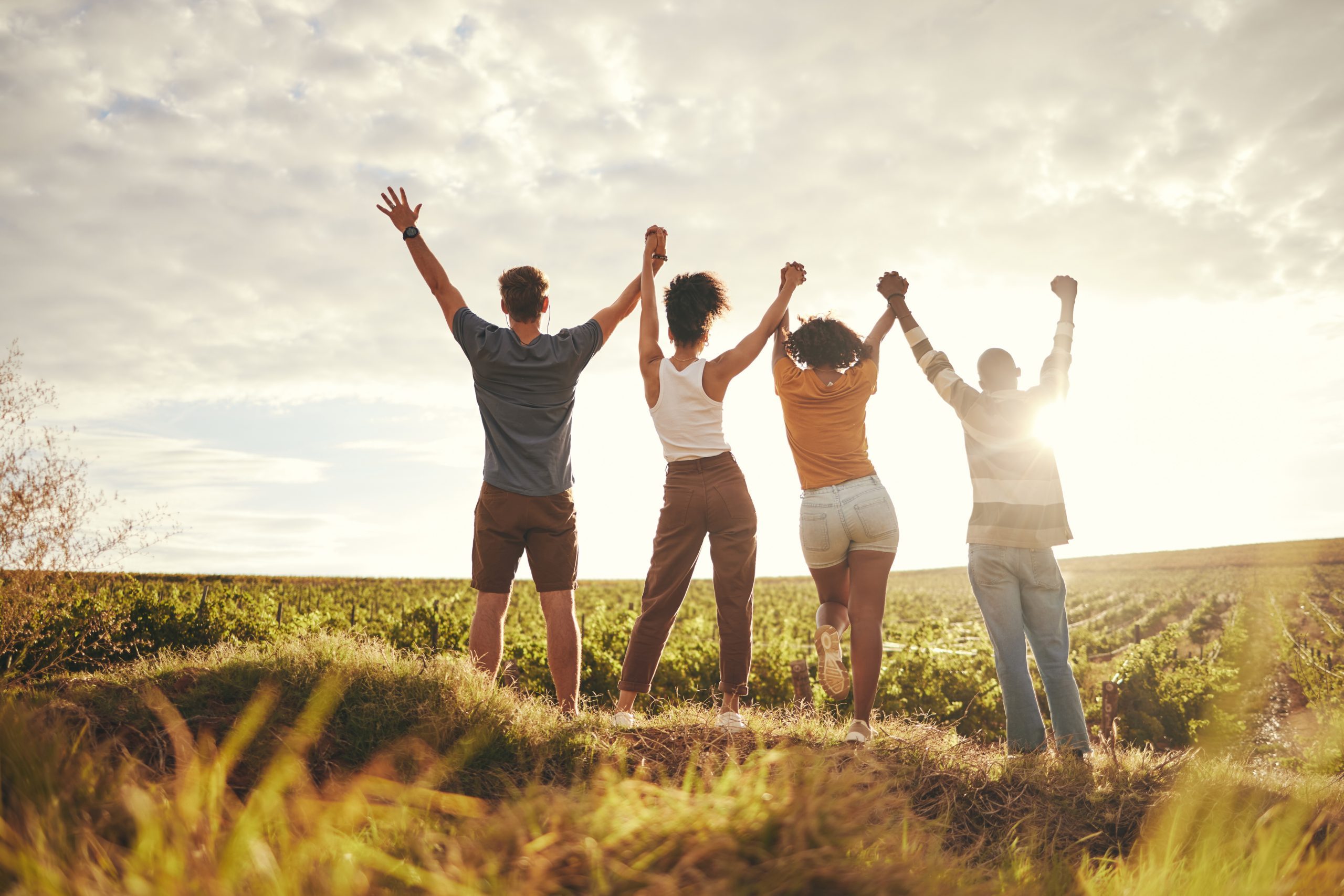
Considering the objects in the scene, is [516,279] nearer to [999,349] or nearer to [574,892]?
[999,349]

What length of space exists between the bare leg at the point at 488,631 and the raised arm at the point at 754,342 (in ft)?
5.41

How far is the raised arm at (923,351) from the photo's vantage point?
424cm

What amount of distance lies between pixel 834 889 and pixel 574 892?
0.57 m

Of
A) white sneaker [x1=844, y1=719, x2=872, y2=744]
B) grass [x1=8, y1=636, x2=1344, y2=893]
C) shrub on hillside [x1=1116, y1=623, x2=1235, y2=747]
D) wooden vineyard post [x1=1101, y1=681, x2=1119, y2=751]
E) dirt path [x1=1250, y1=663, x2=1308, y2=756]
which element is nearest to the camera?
grass [x1=8, y1=636, x2=1344, y2=893]

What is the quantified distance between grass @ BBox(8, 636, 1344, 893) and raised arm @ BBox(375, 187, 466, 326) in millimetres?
1929

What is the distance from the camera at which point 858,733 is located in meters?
3.90

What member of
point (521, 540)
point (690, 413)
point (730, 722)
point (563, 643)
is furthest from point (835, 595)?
point (521, 540)

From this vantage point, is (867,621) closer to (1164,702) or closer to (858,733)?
(858,733)

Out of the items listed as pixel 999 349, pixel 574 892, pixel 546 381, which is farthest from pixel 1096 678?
pixel 574 892

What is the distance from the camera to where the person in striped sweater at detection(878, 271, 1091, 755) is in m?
4.09

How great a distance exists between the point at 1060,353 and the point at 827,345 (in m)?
1.37

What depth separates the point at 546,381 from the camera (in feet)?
13.5

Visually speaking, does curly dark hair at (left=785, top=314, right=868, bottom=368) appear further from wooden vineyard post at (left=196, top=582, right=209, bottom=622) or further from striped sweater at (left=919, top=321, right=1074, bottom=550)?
wooden vineyard post at (left=196, top=582, right=209, bottom=622)

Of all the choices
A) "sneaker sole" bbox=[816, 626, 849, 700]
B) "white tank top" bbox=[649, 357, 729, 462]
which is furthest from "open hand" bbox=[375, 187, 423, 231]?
"sneaker sole" bbox=[816, 626, 849, 700]
